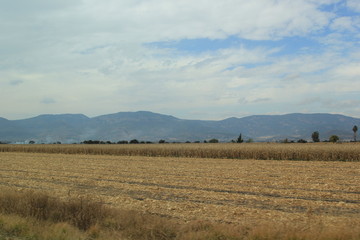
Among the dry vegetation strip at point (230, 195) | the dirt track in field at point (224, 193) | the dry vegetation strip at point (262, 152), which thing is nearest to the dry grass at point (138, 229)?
the dry vegetation strip at point (230, 195)


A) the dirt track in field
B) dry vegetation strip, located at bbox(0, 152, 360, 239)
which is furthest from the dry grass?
the dirt track in field

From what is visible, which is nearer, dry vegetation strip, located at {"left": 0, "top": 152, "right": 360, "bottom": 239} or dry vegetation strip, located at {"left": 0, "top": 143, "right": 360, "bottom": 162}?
dry vegetation strip, located at {"left": 0, "top": 152, "right": 360, "bottom": 239}

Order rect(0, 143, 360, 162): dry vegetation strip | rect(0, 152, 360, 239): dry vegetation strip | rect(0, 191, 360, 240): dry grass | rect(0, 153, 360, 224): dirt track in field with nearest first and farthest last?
1. rect(0, 191, 360, 240): dry grass
2. rect(0, 152, 360, 239): dry vegetation strip
3. rect(0, 153, 360, 224): dirt track in field
4. rect(0, 143, 360, 162): dry vegetation strip

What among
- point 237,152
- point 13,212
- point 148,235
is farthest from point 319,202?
point 237,152

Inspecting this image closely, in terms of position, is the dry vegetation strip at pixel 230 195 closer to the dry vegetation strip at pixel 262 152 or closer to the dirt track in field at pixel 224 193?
the dirt track in field at pixel 224 193

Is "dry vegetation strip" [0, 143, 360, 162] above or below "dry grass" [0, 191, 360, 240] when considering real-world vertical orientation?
above

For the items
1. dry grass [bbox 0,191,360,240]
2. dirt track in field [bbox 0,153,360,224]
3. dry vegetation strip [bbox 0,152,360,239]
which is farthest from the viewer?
dirt track in field [bbox 0,153,360,224]

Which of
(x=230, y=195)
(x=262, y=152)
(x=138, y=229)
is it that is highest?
(x=262, y=152)

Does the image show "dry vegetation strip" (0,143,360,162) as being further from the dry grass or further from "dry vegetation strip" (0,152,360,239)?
the dry grass

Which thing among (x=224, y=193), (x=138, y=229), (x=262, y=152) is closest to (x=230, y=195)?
(x=224, y=193)

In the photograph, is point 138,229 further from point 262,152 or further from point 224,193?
point 262,152

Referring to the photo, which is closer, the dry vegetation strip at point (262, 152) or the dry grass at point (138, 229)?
the dry grass at point (138, 229)

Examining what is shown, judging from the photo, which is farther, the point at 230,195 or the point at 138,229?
the point at 230,195

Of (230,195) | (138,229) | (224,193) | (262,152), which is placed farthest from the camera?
(262,152)
